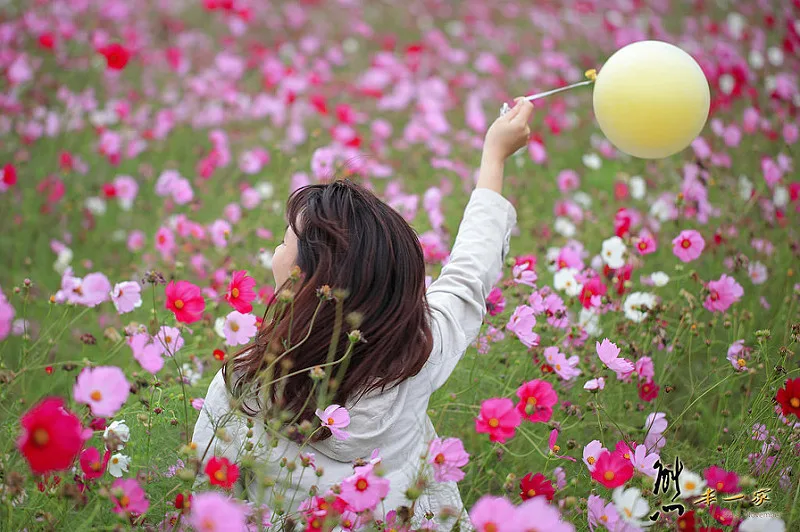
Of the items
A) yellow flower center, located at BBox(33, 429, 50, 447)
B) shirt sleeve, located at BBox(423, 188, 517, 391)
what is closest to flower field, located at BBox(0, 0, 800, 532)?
yellow flower center, located at BBox(33, 429, 50, 447)

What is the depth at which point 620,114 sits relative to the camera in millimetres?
1404

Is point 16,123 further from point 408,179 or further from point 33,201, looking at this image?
point 408,179

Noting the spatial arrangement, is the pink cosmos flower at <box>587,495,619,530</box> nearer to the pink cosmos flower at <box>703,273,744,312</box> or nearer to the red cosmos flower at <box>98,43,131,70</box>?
the pink cosmos flower at <box>703,273,744,312</box>

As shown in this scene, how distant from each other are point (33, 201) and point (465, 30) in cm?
290

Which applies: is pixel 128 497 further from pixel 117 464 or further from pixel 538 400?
pixel 538 400

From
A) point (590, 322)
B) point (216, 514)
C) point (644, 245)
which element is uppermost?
point (216, 514)

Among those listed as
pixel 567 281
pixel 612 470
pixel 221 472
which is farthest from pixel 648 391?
pixel 221 472

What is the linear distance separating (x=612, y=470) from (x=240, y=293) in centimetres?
64

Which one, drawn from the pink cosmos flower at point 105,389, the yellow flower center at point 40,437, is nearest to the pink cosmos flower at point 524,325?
the pink cosmos flower at point 105,389

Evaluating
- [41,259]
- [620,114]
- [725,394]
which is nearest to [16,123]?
[41,259]

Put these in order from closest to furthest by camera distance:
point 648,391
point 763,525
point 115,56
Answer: point 763,525 → point 648,391 → point 115,56

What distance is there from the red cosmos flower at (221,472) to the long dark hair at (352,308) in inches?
4.9

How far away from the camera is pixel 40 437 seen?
841 mm

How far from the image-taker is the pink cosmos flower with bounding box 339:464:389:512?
3.29ft
